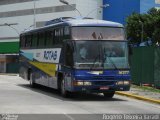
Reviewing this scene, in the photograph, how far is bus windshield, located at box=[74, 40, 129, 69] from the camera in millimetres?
19359

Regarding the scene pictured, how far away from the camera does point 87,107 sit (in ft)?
55.2

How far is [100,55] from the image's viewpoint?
19469 millimetres

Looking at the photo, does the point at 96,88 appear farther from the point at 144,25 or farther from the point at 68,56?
the point at 144,25

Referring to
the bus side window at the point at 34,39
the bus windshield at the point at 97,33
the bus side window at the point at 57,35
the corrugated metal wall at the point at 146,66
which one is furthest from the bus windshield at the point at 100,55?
the bus side window at the point at 34,39

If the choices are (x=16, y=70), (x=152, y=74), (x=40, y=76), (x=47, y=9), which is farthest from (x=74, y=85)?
(x=47, y=9)

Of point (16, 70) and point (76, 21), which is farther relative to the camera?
point (16, 70)

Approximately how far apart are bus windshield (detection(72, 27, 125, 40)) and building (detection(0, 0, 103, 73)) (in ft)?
248

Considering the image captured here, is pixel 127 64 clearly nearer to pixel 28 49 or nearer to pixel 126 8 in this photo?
pixel 28 49

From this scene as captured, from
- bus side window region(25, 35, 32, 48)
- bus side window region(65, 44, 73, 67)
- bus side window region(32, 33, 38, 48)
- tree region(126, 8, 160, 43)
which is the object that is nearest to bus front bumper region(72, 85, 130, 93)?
bus side window region(65, 44, 73, 67)

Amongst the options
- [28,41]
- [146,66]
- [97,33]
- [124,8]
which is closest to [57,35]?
[97,33]

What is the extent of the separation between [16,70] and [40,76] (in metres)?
52.7

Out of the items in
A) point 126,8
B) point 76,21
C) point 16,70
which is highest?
point 126,8

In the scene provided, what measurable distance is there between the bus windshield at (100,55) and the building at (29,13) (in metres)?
76.0

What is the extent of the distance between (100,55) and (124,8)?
77.5 metres
